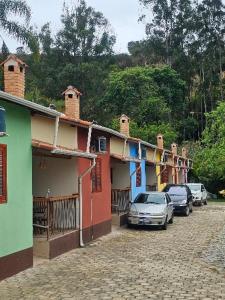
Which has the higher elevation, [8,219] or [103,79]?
[103,79]

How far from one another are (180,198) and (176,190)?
91cm

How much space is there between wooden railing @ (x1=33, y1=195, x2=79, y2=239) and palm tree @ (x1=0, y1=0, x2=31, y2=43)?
15.9m

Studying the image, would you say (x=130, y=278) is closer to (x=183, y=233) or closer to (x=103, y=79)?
(x=183, y=233)

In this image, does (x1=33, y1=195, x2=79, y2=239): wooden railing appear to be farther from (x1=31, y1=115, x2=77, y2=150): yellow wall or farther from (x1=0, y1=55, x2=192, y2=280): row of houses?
(x1=31, y1=115, x2=77, y2=150): yellow wall

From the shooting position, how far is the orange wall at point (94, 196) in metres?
15.8

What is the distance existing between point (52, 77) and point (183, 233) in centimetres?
4061

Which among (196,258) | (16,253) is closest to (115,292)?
(16,253)

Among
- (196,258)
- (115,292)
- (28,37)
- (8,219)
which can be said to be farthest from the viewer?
(28,37)

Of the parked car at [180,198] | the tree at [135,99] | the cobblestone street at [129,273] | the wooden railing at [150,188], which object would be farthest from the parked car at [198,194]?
the cobblestone street at [129,273]

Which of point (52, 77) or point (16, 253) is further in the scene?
point (52, 77)

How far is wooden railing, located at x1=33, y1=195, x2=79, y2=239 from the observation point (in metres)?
13.1

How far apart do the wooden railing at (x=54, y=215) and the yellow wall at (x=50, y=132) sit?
5.19 feet

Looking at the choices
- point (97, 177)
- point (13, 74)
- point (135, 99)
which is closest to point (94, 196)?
point (97, 177)

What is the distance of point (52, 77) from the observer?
186 feet
